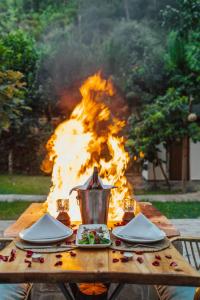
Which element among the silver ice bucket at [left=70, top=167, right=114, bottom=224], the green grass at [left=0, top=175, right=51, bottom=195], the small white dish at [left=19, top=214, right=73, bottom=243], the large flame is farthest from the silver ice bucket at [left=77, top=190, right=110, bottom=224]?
the green grass at [left=0, top=175, right=51, bottom=195]

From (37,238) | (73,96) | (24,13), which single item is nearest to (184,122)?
(73,96)

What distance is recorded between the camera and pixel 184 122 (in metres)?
9.20

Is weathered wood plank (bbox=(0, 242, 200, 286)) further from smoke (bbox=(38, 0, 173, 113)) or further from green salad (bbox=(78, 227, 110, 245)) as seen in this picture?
smoke (bbox=(38, 0, 173, 113))

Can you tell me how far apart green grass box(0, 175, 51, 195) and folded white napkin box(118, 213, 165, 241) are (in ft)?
22.5

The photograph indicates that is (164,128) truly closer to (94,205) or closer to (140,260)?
(94,205)

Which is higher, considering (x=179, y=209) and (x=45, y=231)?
(x=45, y=231)

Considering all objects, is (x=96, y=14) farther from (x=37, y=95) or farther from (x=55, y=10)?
(x=37, y=95)

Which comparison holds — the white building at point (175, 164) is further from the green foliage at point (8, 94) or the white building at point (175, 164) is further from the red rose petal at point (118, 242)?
the red rose petal at point (118, 242)

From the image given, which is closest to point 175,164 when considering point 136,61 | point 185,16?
point 136,61

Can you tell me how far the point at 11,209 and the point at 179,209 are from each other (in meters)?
3.04

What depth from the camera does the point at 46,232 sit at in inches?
82.5

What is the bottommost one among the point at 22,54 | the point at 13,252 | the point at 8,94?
the point at 13,252

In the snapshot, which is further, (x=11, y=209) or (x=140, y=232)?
(x=11, y=209)

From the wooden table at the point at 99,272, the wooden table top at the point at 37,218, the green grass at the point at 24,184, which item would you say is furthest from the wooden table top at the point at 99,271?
the green grass at the point at 24,184
